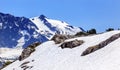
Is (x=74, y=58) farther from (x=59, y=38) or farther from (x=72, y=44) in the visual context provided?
(x=59, y=38)

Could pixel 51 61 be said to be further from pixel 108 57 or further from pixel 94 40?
pixel 108 57

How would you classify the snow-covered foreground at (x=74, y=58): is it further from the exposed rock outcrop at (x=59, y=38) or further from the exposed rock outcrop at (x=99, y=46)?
the exposed rock outcrop at (x=99, y=46)

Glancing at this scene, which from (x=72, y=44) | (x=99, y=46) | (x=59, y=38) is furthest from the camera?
(x=59, y=38)

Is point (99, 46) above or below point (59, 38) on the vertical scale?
below

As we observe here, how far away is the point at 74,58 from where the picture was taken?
2227 inches

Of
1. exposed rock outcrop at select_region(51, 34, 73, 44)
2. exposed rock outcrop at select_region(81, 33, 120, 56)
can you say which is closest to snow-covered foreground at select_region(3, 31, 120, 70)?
exposed rock outcrop at select_region(51, 34, 73, 44)

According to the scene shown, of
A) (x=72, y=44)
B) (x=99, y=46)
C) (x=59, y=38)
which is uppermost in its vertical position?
(x=59, y=38)

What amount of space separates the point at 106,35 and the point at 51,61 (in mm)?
10170

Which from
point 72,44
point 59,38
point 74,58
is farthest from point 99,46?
point 59,38

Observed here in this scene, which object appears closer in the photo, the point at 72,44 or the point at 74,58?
the point at 74,58

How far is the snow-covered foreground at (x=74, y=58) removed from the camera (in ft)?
153

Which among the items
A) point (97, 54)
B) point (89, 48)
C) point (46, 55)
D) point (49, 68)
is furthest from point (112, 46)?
Answer: point (46, 55)

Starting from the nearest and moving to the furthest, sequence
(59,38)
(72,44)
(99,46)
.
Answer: (99,46) → (72,44) → (59,38)

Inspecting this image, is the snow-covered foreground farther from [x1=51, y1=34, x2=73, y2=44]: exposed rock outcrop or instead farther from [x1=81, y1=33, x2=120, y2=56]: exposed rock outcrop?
[x1=81, y1=33, x2=120, y2=56]: exposed rock outcrop
